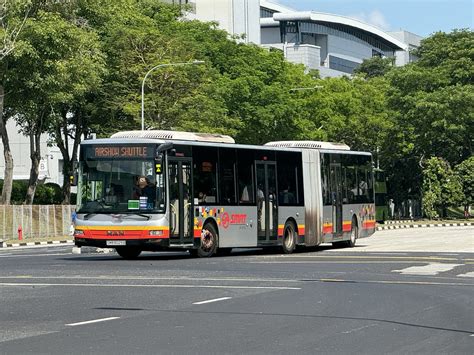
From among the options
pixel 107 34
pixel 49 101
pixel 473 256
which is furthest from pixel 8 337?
pixel 107 34

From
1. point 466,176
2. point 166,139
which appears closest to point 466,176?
point 466,176

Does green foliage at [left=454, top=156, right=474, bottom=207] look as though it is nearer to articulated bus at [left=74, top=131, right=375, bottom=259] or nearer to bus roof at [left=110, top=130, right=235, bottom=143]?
articulated bus at [left=74, top=131, right=375, bottom=259]

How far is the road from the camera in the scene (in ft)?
43.0

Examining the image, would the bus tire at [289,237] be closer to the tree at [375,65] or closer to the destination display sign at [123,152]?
the destination display sign at [123,152]

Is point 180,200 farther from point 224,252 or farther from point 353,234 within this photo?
point 353,234

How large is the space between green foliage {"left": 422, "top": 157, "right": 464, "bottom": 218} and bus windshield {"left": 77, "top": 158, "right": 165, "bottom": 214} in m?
63.3

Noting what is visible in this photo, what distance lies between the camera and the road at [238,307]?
43.0 ft

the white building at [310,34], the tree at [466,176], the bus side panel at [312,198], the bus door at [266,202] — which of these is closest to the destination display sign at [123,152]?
the bus door at [266,202]

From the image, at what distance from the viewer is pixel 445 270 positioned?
26.3 metres

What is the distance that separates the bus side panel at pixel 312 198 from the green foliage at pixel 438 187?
180 feet

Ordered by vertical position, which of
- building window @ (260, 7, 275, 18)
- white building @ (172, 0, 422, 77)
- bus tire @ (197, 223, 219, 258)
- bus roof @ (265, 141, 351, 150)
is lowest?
bus tire @ (197, 223, 219, 258)

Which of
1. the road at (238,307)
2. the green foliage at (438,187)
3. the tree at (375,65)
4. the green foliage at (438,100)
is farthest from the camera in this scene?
the tree at (375,65)

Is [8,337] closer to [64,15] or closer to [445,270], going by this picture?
[445,270]

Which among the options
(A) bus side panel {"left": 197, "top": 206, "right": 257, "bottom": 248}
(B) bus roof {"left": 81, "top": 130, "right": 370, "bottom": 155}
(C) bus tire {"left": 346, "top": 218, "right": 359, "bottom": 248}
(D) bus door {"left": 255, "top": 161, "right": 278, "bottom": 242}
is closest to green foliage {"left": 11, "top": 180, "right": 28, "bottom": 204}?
(C) bus tire {"left": 346, "top": 218, "right": 359, "bottom": 248}
